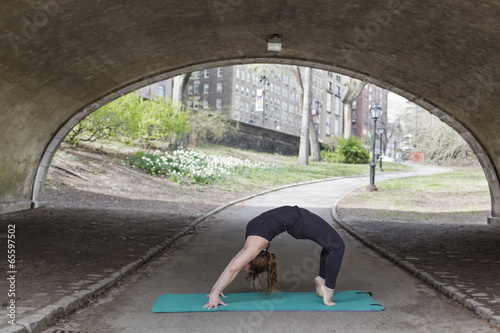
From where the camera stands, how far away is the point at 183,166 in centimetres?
2362

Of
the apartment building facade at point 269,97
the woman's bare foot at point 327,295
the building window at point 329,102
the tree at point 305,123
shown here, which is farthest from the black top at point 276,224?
the building window at point 329,102

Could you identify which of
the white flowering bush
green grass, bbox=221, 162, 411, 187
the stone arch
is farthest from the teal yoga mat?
green grass, bbox=221, 162, 411, 187

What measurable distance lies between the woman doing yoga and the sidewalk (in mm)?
1592

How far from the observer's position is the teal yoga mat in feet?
17.2

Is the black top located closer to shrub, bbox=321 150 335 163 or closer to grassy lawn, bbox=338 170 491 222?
grassy lawn, bbox=338 170 491 222

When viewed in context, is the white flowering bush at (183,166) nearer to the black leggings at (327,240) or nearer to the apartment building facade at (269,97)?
the black leggings at (327,240)

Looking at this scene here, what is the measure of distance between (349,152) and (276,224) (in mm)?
44531

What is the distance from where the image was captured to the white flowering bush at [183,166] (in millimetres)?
22500

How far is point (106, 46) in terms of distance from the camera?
32.6 feet

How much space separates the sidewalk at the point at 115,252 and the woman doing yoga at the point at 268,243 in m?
1.59

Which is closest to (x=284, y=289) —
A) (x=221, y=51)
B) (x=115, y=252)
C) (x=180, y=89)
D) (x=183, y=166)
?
(x=115, y=252)

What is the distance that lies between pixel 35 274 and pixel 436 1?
696cm

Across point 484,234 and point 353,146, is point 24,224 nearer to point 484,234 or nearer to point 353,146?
point 484,234

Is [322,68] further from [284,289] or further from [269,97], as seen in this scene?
[269,97]
